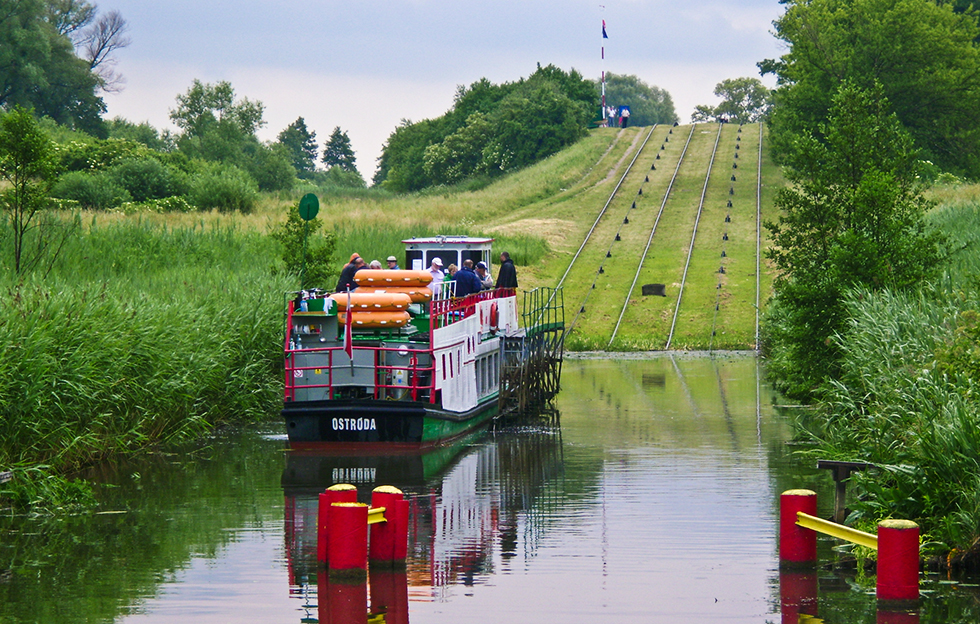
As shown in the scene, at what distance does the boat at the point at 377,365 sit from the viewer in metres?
22.0

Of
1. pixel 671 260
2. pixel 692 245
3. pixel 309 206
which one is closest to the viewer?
pixel 309 206

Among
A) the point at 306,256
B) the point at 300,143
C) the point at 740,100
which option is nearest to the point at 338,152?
the point at 300,143

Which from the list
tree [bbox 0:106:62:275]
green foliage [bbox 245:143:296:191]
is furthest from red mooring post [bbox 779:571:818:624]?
green foliage [bbox 245:143:296:191]

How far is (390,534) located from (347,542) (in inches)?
33.5

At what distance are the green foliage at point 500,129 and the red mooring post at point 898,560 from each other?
85780 mm

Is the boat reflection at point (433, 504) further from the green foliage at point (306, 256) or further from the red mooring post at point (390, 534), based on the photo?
the green foliage at point (306, 256)

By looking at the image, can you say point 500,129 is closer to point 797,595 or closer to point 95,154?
point 95,154

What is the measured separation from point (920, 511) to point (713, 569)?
7.36ft

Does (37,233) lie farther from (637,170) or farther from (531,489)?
(637,170)

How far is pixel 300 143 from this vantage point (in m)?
183

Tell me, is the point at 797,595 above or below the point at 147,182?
below

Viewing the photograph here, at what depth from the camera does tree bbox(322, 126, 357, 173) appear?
609ft

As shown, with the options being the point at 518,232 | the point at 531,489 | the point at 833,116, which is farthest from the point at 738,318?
the point at 531,489

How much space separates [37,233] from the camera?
109ft
